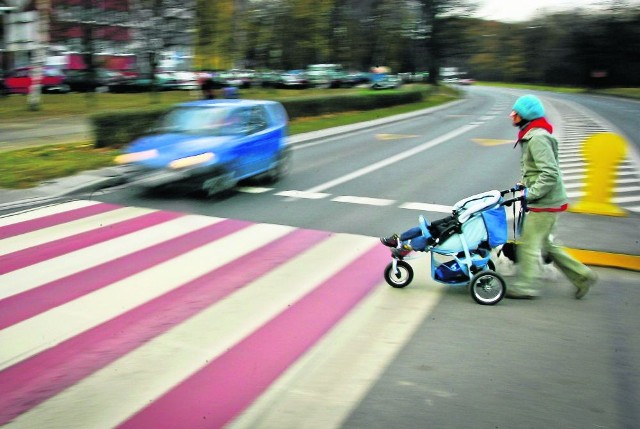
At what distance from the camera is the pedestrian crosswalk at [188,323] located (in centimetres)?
399

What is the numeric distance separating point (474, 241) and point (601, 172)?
445cm

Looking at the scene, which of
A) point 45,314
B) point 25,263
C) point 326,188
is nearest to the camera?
point 45,314

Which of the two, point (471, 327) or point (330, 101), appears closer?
point (471, 327)

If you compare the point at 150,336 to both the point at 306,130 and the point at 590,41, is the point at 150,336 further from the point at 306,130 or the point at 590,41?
the point at 590,41

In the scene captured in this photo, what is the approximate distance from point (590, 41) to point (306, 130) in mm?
51735

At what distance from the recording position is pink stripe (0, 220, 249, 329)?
561 centimetres

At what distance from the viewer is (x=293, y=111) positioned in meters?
24.7

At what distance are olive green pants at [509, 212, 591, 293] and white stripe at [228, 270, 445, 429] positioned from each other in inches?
32.1

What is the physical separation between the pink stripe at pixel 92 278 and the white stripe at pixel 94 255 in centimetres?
12

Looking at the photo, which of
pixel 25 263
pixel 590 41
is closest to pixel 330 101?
pixel 25 263

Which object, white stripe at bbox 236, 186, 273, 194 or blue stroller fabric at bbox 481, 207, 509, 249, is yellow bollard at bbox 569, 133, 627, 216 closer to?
blue stroller fabric at bbox 481, 207, 509, 249

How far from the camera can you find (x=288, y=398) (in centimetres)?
407

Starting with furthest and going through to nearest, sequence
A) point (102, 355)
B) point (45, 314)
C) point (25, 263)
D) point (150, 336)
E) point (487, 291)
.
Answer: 1. point (25, 263)
2. point (487, 291)
3. point (45, 314)
4. point (150, 336)
5. point (102, 355)

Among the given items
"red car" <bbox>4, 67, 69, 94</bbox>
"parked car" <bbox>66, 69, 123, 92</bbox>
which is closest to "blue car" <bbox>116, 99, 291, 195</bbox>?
"parked car" <bbox>66, 69, 123, 92</bbox>
